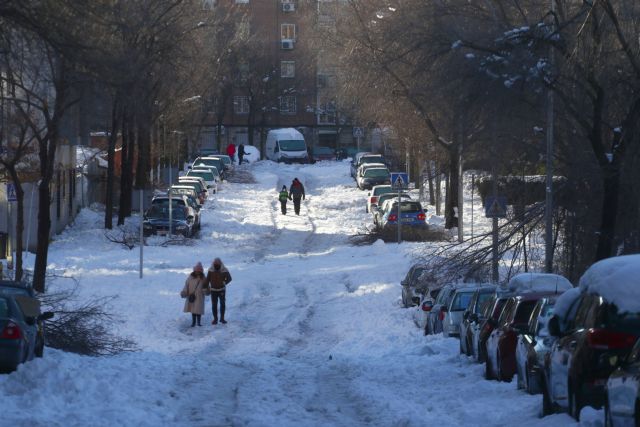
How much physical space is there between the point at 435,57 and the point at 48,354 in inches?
386

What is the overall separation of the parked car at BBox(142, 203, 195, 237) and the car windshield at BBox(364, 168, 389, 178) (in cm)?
2246

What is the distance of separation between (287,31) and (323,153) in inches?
429

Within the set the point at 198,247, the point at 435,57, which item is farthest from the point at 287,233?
the point at 435,57

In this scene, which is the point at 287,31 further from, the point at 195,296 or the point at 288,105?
the point at 195,296

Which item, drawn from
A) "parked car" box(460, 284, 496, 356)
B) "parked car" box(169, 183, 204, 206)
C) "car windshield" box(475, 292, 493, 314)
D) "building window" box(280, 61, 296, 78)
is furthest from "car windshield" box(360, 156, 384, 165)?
"car windshield" box(475, 292, 493, 314)

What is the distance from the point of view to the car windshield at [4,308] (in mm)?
16078

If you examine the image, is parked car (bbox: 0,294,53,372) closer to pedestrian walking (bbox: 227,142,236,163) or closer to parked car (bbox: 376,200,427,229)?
parked car (bbox: 376,200,427,229)

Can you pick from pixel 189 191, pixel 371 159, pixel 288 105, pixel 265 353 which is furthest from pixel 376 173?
pixel 265 353

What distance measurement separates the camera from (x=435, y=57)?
910 inches

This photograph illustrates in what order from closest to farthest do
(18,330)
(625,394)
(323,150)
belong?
→ (625,394) < (18,330) < (323,150)

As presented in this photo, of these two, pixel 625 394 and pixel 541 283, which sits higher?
pixel 541 283

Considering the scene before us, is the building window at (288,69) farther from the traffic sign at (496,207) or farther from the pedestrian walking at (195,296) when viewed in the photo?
the pedestrian walking at (195,296)

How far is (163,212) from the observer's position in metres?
45.3

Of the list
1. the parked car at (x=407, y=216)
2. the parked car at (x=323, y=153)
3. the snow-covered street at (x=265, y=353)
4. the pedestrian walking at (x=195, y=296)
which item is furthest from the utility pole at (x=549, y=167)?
the parked car at (x=323, y=153)
